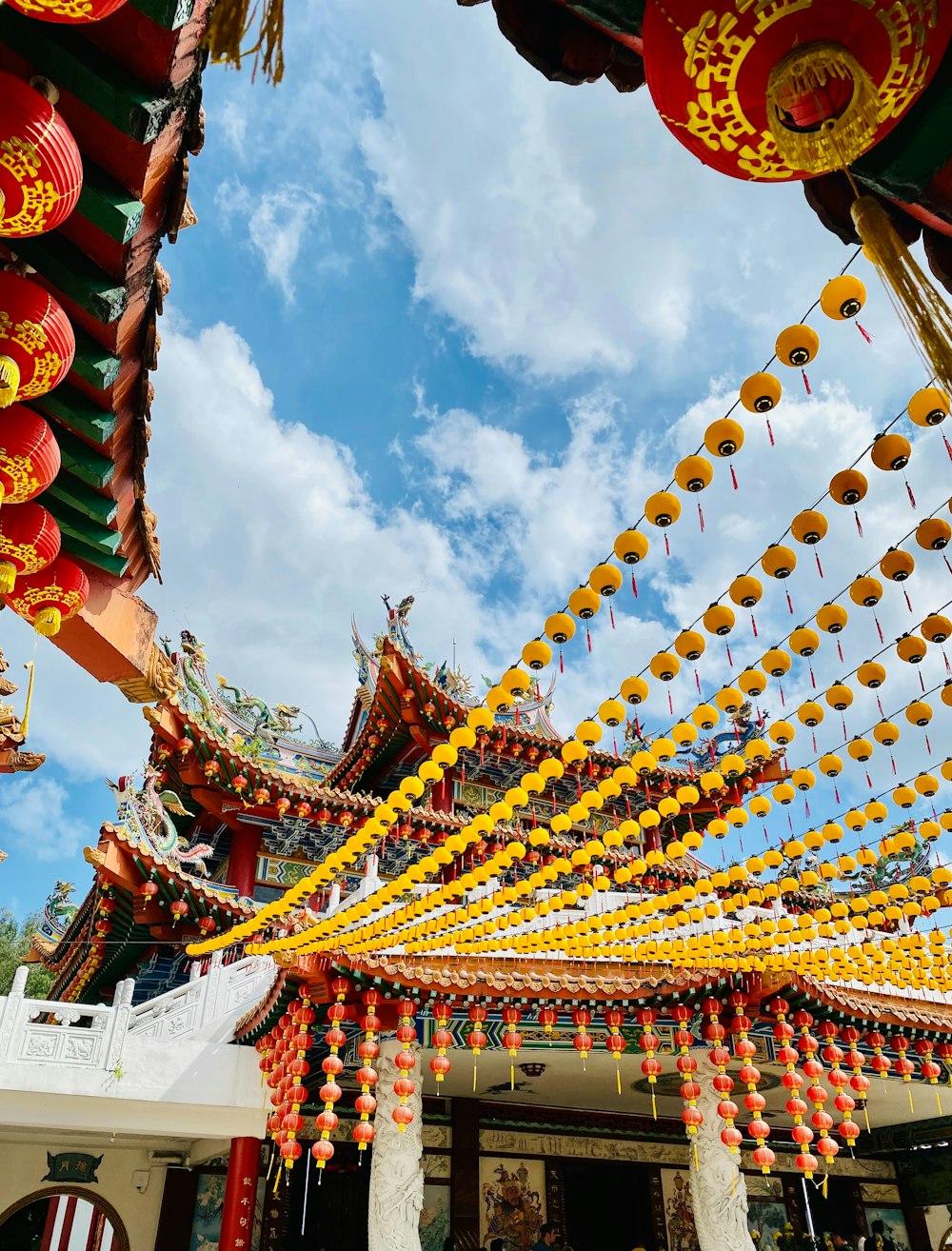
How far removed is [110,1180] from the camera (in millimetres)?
11414

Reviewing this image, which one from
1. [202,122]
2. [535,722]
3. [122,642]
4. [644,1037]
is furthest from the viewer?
[535,722]

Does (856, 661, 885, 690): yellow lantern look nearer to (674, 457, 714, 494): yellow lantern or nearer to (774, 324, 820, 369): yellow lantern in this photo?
(674, 457, 714, 494): yellow lantern

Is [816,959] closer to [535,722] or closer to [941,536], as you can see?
[941,536]

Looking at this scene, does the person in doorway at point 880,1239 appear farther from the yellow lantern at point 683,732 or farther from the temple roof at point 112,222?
the temple roof at point 112,222

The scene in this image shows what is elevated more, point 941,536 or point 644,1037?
point 941,536

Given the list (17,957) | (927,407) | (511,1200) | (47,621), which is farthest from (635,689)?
(17,957)

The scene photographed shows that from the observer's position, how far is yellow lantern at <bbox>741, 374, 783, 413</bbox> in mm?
3783

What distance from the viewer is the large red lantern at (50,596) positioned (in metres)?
4.19

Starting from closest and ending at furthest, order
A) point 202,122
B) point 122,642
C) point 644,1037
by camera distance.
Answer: point 202,122 → point 122,642 → point 644,1037

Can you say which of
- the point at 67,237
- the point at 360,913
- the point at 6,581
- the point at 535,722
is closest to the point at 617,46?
the point at 67,237

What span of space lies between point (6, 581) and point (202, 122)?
2.05m

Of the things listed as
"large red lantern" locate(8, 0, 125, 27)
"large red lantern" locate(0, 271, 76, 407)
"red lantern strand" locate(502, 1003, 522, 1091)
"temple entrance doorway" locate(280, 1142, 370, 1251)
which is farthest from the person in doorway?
"large red lantern" locate(8, 0, 125, 27)

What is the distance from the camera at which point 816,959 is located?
389 inches

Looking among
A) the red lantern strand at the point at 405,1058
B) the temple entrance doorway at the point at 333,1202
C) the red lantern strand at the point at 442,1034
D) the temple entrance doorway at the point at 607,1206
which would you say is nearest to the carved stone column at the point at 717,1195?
the red lantern strand at the point at 442,1034
